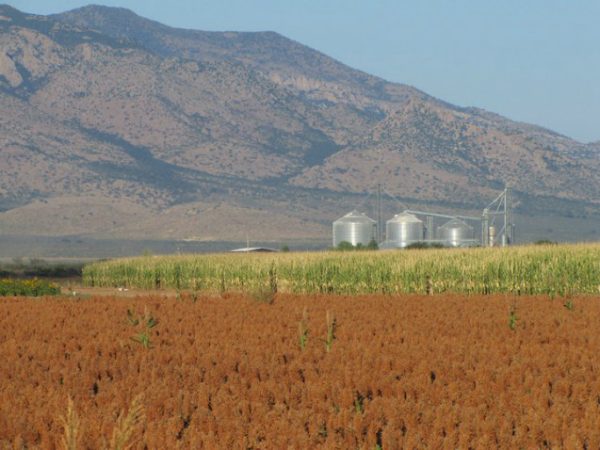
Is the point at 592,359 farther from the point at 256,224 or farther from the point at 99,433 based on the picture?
the point at 256,224

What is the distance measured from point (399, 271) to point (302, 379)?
83.3 ft

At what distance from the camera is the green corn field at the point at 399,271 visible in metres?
35.9

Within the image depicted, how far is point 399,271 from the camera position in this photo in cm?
3947

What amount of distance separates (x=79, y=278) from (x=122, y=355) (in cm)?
4813

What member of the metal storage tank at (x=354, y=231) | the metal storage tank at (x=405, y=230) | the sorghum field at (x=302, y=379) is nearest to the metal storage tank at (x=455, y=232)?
the metal storage tank at (x=405, y=230)

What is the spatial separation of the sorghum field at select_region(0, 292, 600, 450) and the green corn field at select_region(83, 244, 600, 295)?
11761mm

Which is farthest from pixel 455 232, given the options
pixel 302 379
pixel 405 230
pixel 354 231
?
pixel 302 379

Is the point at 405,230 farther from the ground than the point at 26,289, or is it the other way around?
the point at 405,230

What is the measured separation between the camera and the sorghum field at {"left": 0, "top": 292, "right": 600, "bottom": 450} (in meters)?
10.4

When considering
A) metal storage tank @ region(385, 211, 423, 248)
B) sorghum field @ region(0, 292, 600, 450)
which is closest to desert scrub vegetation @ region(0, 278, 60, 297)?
sorghum field @ region(0, 292, 600, 450)

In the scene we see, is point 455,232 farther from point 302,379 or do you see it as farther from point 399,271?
point 302,379

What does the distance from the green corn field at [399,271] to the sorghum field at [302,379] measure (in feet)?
38.6

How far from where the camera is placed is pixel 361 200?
184750 millimetres

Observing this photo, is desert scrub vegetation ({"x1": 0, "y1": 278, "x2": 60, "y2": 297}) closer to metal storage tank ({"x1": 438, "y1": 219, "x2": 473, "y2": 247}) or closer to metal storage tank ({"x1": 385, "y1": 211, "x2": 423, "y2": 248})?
metal storage tank ({"x1": 385, "y1": 211, "x2": 423, "y2": 248})
